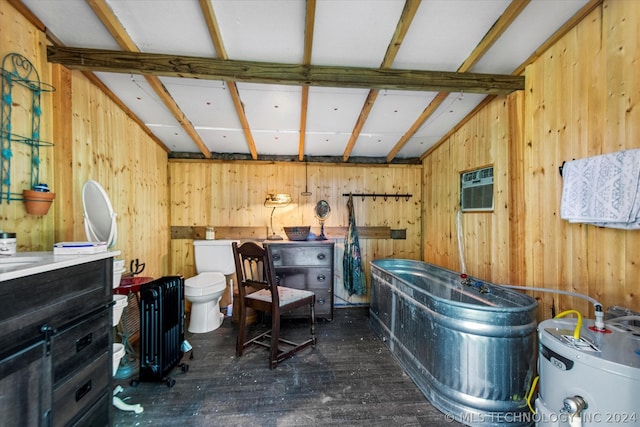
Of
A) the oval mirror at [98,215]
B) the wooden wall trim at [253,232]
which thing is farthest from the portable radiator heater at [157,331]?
the wooden wall trim at [253,232]

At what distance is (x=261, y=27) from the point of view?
168cm

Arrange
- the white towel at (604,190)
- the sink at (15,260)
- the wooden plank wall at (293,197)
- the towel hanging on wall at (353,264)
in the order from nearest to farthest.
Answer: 1. the sink at (15,260)
2. the white towel at (604,190)
3. the towel hanging on wall at (353,264)
4. the wooden plank wall at (293,197)

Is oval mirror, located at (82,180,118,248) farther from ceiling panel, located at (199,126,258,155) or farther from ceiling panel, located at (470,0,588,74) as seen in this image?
ceiling panel, located at (470,0,588,74)

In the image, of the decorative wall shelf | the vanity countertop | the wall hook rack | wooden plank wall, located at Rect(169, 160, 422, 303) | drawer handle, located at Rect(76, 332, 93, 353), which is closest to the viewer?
the vanity countertop

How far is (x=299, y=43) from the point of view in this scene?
5.92ft

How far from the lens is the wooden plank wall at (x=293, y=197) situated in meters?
3.41

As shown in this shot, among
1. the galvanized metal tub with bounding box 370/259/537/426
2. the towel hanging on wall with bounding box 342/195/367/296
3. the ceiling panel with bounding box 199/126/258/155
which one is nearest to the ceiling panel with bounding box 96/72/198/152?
the ceiling panel with bounding box 199/126/258/155

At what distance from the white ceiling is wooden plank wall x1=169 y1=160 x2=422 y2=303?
2.63 feet

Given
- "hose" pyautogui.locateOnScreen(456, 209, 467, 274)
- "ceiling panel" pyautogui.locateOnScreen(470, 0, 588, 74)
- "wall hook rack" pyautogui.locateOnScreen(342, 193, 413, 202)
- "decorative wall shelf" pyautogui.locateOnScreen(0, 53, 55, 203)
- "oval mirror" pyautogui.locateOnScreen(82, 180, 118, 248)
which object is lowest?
"hose" pyautogui.locateOnScreen(456, 209, 467, 274)

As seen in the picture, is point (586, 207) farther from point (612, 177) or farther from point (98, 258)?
point (98, 258)

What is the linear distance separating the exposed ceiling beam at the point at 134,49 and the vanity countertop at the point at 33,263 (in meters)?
1.41

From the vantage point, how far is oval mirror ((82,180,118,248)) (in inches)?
61.0

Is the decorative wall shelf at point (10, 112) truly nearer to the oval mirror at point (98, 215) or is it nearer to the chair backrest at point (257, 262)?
the oval mirror at point (98, 215)

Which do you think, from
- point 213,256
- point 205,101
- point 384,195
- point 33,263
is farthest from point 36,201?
point 384,195
